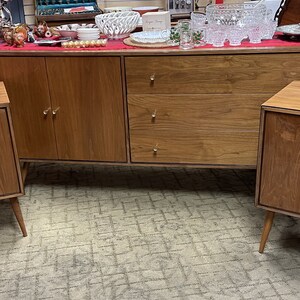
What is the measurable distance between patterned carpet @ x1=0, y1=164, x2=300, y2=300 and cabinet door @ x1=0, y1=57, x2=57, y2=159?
0.31 m

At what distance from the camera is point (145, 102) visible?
79.7 inches

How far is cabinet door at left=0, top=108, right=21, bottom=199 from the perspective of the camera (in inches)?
70.1

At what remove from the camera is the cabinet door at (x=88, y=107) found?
78.9 inches

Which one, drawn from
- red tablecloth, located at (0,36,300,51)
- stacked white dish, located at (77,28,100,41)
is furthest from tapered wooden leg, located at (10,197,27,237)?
stacked white dish, located at (77,28,100,41)

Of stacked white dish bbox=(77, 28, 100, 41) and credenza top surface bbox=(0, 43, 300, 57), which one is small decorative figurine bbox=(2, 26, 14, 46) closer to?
credenza top surface bbox=(0, 43, 300, 57)

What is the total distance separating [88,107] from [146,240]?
0.68m

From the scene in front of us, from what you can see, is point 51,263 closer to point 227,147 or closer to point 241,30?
point 227,147

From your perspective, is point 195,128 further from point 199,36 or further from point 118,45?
point 118,45

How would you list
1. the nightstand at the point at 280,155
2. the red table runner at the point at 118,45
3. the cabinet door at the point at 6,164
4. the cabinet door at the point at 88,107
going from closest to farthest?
the nightstand at the point at 280,155
the cabinet door at the point at 6,164
the red table runner at the point at 118,45
the cabinet door at the point at 88,107

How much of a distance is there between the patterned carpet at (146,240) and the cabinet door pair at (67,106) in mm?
289

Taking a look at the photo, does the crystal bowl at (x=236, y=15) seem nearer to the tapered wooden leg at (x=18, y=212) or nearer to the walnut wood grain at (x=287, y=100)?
the walnut wood grain at (x=287, y=100)

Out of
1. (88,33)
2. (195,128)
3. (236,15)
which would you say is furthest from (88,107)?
(236,15)

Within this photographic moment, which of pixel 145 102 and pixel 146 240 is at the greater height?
pixel 145 102

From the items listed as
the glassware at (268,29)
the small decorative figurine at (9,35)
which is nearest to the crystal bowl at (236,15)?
→ the glassware at (268,29)
